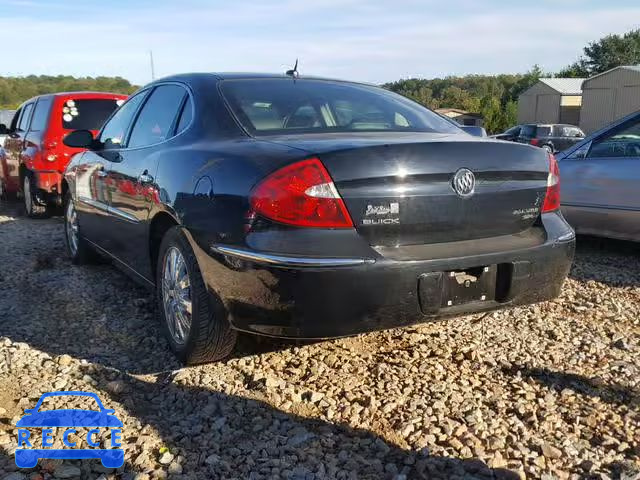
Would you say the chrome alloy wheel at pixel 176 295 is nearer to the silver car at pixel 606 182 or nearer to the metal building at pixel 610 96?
the silver car at pixel 606 182

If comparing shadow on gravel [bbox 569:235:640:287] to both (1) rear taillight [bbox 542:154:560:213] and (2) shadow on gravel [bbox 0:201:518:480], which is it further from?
(2) shadow on gravel [bbox 0:201:518:480]

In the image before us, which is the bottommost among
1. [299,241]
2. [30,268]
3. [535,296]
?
[30,268]

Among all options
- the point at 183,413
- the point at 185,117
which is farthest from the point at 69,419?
the point at 185,117

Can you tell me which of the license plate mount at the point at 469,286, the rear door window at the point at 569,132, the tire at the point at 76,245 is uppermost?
the license plate mount at the point at 469,286

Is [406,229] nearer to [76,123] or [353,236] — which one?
[353,236]

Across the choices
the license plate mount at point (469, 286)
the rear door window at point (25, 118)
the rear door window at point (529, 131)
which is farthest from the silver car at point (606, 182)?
the rear door window at point (529, 131)

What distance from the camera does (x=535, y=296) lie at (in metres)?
3.05

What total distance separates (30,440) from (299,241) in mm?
1330

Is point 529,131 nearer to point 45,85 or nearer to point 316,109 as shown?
point 316,109

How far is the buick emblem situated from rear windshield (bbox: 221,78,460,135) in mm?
652

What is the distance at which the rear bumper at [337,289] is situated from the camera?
100 inches

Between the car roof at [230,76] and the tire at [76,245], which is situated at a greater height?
the car roof at [230,76]

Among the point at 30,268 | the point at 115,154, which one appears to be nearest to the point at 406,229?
the point at 115,154

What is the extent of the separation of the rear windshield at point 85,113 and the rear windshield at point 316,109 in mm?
4983
